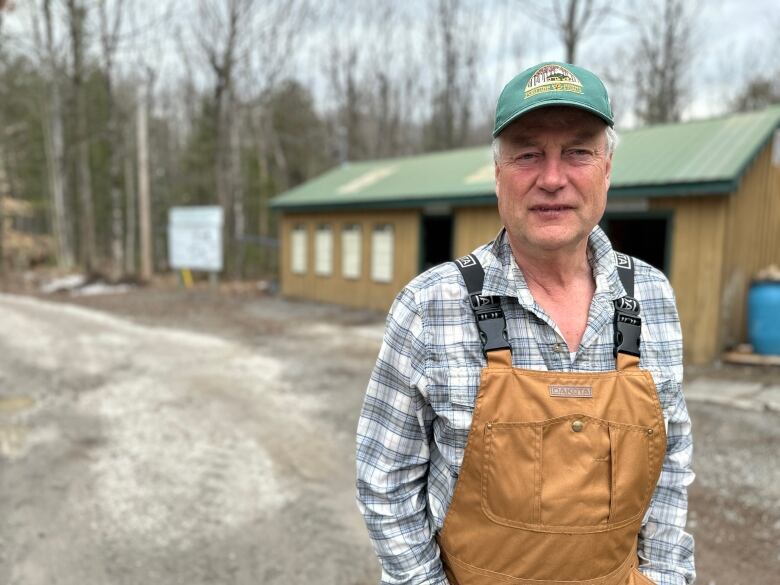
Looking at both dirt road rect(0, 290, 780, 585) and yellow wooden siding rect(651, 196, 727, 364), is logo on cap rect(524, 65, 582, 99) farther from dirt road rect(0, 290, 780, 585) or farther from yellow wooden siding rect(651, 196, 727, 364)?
yellow wooden siding rect(651, 196, 727, 364)

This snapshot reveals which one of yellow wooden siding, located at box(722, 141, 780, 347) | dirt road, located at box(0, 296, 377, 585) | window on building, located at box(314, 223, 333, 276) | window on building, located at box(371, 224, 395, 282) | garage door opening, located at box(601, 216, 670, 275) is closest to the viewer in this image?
dirt road, located at box(0, 296, 377, 585)

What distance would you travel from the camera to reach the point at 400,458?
1.46 m

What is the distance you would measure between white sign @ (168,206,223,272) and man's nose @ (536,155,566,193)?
52.1ft

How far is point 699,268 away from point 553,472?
825 centimetres

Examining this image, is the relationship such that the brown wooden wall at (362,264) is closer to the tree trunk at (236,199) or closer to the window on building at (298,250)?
the window on building at (298,250)

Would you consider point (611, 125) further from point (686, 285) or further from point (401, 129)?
point (401, 129)

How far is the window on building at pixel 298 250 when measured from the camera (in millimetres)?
16109

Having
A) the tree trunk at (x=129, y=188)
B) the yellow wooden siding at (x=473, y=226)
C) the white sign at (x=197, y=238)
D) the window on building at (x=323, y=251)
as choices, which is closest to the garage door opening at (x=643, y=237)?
the yellow wooden siding at (x=473, y=226)

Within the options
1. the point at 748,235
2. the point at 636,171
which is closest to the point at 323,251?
the point at 636,171

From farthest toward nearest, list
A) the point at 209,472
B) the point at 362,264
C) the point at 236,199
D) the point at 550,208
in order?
1. the point at 236,199
2. the point at 362,264
3. the point at 209,472
4. the point at 550,208

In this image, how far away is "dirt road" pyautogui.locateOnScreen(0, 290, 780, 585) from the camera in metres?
3.44

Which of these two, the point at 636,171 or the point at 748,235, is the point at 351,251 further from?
the point at 748,235

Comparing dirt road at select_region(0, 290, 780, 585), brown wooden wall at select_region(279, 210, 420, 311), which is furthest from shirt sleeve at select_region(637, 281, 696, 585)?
brown wooden wall at select_region(279, 210, 420, 311)

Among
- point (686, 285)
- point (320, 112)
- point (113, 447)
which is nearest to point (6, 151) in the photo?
point (320, 112)
